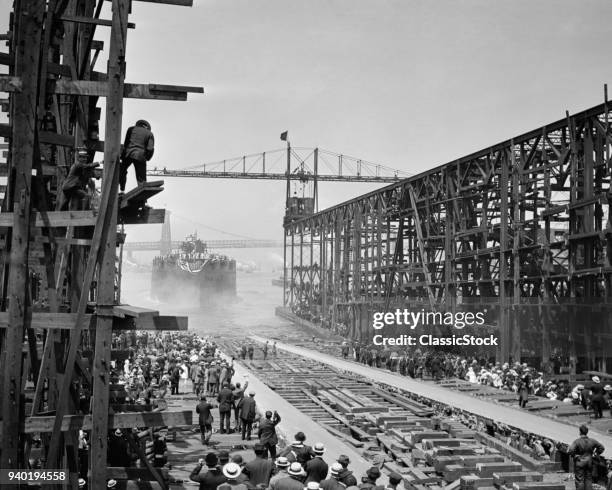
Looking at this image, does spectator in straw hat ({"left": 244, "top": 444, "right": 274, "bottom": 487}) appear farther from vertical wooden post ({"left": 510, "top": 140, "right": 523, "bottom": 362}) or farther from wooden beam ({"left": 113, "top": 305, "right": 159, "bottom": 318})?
vertical wooden post ({"left": 510, "top": 140, "right": 523, "bottom": 362})

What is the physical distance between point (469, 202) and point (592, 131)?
39.7ft

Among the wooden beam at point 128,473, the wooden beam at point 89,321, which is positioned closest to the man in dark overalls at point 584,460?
the wooden beam at point 128,473

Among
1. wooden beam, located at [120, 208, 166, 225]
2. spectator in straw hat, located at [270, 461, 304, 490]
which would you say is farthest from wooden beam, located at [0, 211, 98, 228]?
spectator in straw hat, located at [270, 461, 304, 490]

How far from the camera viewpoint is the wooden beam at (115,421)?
7.50 meters

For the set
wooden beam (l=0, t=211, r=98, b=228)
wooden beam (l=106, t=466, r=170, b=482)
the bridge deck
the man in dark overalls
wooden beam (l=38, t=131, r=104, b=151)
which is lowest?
the bridge deck

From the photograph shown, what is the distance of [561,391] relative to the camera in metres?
24.7

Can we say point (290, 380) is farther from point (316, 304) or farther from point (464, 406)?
point (316, 304)

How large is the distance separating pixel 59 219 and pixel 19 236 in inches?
17.9

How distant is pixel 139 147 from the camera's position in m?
8.23

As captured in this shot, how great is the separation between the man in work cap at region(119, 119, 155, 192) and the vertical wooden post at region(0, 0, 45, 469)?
1.09 metres

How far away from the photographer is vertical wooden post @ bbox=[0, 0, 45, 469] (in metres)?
7.44

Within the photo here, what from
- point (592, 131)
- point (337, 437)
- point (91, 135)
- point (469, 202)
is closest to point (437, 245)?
point (469, 202)

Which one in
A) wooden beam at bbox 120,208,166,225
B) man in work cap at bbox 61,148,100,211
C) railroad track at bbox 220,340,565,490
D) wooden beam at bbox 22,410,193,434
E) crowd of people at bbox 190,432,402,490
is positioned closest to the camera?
wooden beam at bbox 22,410,193,434

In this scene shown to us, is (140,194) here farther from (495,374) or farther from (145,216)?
(495,374)
